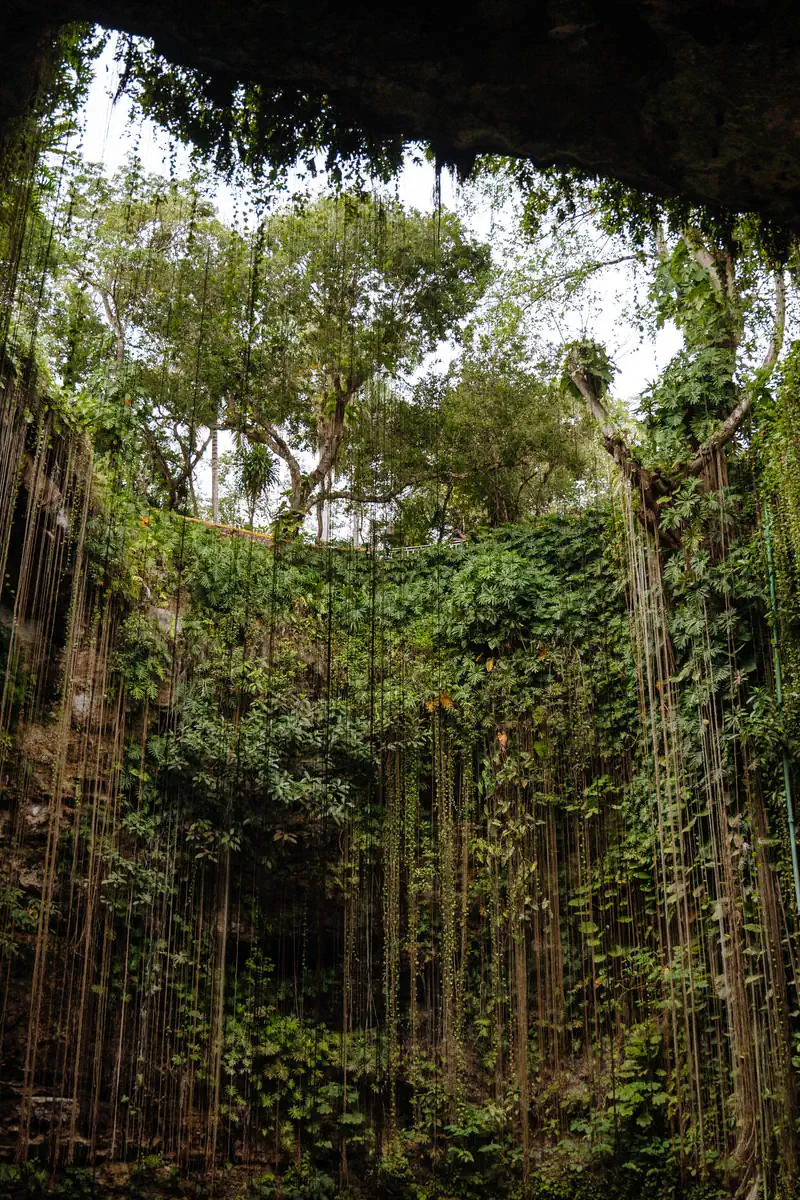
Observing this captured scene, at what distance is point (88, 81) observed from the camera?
3.73m

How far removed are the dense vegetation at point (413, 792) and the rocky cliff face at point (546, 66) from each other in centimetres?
80

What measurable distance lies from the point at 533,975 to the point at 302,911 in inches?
64.4

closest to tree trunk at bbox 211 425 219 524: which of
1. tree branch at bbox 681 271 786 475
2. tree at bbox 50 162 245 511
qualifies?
tree at bbox 50 162 245 511

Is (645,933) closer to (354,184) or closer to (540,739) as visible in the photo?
(540,739)

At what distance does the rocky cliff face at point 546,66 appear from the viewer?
9.56 feet

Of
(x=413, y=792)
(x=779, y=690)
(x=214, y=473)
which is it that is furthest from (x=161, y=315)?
(x=779, y=690)

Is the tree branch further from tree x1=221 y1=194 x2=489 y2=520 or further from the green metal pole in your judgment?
tree x1=221 y1=194 x2=489 y2=520

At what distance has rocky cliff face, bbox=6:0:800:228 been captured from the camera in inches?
115

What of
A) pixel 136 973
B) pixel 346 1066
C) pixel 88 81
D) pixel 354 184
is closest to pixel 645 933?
pixel 346 1066

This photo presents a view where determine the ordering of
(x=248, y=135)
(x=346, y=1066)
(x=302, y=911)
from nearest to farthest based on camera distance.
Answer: (x=248, y=135)
(x=346, y=1066)
(x=302, y=911)

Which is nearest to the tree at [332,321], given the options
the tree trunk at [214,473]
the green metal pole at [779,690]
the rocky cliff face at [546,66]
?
the tree trunk at [214,473]

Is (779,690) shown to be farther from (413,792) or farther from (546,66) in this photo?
(546,66)

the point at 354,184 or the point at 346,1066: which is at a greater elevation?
the point at 354,184

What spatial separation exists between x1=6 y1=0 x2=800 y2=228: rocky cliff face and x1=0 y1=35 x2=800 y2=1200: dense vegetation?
0.80 meters
